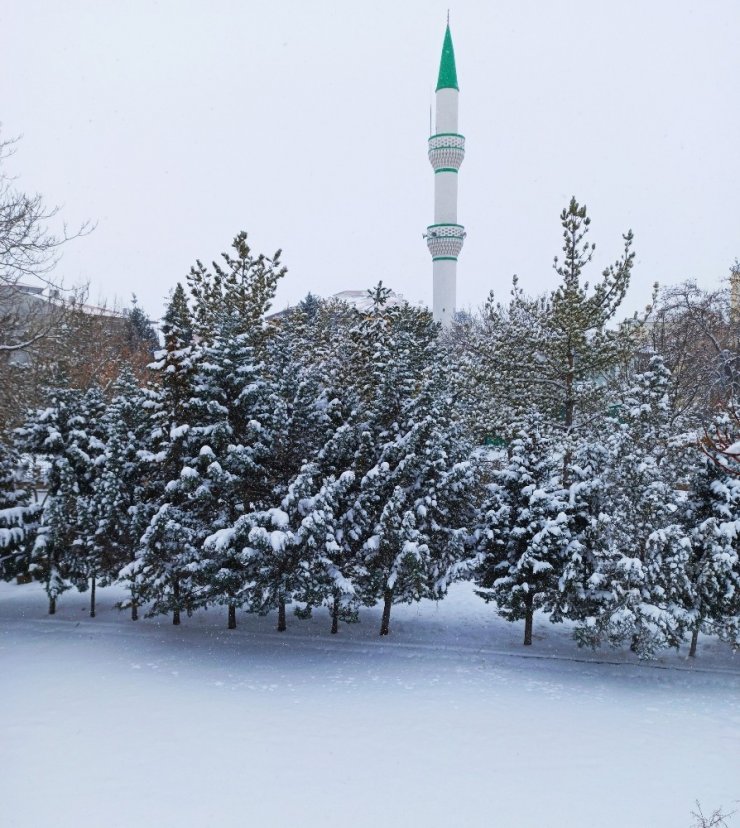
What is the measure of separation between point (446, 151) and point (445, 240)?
29.5ft

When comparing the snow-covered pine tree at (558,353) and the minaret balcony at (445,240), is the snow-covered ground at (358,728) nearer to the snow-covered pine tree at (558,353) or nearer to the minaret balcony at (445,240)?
the snow-covered pine tree at (558,353)

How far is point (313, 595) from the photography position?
15484 millimetres

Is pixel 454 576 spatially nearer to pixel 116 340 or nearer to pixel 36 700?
pixel 36 700

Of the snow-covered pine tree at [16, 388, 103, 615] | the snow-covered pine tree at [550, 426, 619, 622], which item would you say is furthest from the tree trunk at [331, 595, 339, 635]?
the snow-covered pine tree at [16, 388, 103, 615]

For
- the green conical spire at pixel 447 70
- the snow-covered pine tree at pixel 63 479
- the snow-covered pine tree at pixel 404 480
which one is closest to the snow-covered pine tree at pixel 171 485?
the snow-covered pine tree at pixel 63 479

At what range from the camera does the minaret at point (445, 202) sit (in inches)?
2478

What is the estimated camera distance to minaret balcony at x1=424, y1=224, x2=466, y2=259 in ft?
206

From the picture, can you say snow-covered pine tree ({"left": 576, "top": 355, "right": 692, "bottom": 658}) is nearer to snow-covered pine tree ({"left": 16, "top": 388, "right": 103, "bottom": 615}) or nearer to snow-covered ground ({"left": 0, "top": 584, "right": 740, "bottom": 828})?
snow-covered ground ({"left": 0, "top": 584, "right": 740, "bottom": 828})

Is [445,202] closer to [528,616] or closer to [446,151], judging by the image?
[446,151]

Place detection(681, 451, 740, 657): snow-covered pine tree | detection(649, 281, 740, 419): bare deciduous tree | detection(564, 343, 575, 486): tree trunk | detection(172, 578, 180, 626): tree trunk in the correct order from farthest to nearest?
detection(649, 281, 740, 419): bare deciduous tree < detection(564, 343, 575, 486): tree trunk < detection(172, 578, 180, 626): tree trunk < detection(681, 451, 740, 657): snow-covered pine tree

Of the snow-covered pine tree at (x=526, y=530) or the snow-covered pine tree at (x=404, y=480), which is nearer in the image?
the snow-covered pine tree at (x=526, y=530)

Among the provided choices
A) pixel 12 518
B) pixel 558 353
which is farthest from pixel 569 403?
pixel 12 518

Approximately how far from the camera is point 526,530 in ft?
50.9

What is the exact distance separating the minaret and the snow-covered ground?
1929 inches
